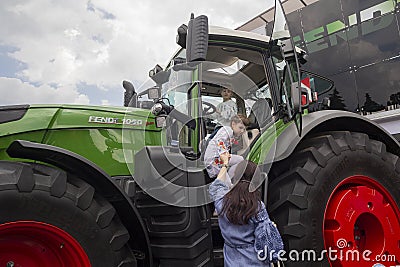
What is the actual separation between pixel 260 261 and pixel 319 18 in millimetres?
11344

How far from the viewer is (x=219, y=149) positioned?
3.09 meters

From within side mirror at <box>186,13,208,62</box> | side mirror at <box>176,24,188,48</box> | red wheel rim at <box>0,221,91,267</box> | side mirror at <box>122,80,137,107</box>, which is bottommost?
red wheel rim at <box>0,221,91,267</box>

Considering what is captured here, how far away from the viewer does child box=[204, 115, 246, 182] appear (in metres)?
3.04

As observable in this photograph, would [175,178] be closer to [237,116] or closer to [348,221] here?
[237,116]

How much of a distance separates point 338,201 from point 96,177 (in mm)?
1950

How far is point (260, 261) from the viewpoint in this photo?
253 cm

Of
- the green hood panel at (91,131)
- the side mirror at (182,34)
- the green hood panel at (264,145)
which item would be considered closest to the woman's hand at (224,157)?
the green hood panel at (264,145)

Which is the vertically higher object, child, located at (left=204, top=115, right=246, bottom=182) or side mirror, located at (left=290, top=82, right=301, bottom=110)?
side mirror, located at (left=290, top=82, right=301, bottom=110)

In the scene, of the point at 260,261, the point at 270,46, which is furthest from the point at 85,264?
the point at 270,46

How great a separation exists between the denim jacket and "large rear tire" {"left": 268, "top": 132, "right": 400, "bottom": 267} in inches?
16.1

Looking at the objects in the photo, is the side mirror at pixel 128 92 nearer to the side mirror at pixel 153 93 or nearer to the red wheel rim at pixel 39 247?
the side mirror at pixel 153 93

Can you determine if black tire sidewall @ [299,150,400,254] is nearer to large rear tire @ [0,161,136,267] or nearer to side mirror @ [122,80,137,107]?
large rear tire @ [0,161,136,267]

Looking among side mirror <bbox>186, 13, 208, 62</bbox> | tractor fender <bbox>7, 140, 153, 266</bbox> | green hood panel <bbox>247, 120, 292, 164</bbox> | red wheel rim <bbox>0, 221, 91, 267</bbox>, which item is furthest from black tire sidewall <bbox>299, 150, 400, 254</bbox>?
red wheel rim <bbox>0, 221, 91, 267</bbox>

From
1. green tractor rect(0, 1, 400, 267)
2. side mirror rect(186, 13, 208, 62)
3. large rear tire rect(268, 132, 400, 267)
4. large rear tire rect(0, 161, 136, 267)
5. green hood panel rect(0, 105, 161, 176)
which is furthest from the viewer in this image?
large rear tire rect(268, 132, 400, 267)
